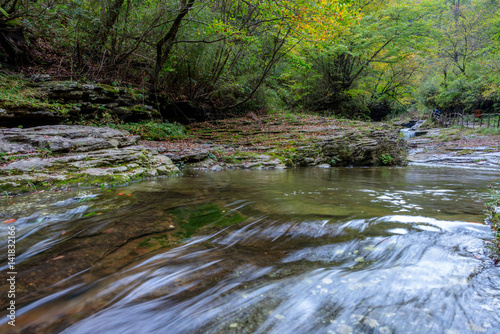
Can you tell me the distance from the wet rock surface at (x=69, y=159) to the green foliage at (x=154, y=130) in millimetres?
2675

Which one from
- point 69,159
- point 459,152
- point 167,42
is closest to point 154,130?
point 167,42

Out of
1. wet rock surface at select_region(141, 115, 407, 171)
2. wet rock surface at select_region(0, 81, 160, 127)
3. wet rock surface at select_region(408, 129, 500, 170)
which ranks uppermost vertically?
wet rock surface at select_region(0, 81, 160, 127)

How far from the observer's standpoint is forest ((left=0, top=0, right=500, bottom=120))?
8609 mm

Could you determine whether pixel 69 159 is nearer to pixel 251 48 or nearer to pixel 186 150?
pixel 186 150

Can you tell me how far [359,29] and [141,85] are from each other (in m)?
14.6

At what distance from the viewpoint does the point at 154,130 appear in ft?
36.6

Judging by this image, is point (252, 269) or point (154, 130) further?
point (154, 130)

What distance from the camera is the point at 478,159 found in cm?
1280

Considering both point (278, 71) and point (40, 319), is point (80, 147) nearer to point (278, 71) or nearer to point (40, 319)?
point (40, 319)

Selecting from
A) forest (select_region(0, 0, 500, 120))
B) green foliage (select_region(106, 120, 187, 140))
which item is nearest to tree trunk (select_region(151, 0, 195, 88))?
forest (select_region(0, 0, 500, 120))

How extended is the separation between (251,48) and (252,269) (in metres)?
13.8

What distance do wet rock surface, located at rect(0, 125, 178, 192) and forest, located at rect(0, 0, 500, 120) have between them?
4020 millimetres

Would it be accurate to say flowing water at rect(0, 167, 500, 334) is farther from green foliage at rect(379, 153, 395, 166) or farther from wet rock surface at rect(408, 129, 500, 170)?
wet rock surface at rect(408, 129, 500, 170)

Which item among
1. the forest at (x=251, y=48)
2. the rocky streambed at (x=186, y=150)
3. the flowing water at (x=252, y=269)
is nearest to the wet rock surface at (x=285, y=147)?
the rocky streambed at (x=186, y=150)
